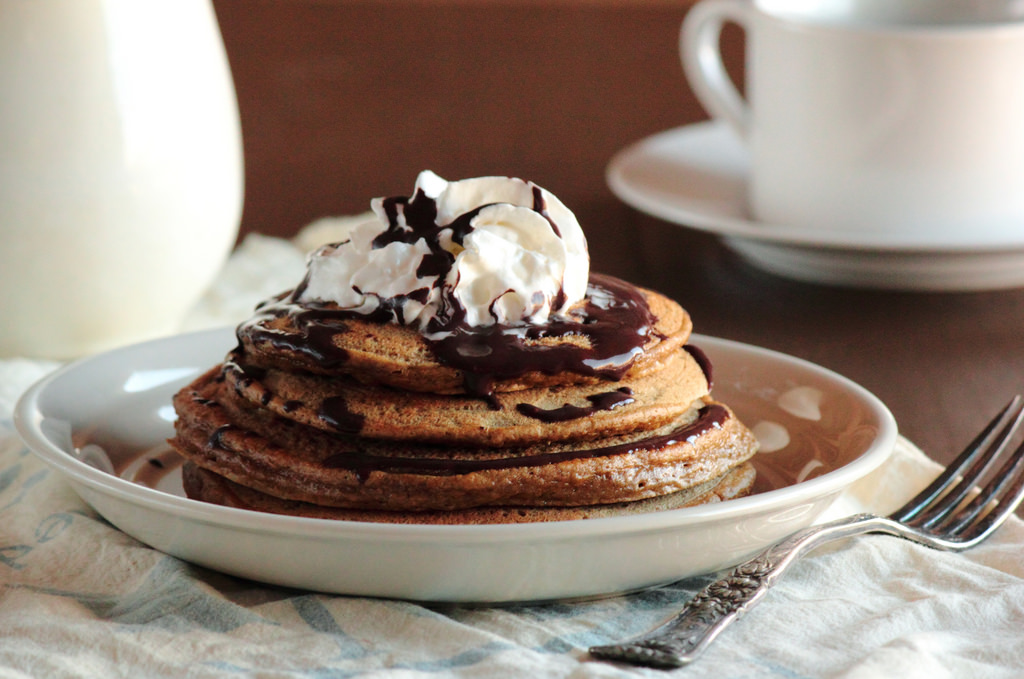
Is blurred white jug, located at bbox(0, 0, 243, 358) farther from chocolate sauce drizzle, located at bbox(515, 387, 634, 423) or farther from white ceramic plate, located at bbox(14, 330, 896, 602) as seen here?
chocolate sauce drizzle, located at bbox(515, 387, 634, 423)

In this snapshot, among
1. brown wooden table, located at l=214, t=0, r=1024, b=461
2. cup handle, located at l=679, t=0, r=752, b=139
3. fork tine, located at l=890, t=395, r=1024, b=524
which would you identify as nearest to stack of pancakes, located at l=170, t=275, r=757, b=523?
fork tine, located at l=890, t=395, r=1024, b=524

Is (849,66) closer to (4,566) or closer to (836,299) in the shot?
(836,299)

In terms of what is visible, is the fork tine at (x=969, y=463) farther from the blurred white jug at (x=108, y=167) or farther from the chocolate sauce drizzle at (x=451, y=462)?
the blurred white jug at (x=108, y=167)

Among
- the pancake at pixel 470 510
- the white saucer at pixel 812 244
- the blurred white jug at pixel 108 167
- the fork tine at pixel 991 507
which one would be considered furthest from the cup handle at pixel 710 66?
the pancake at pixel 470 510

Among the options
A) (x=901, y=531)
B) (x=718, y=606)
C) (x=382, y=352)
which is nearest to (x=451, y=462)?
(x=382, y=352)

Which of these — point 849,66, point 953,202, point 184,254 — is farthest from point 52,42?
point 953,202

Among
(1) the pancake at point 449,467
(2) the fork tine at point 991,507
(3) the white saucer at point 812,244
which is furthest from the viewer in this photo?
(3) the white saucer at point 812,244

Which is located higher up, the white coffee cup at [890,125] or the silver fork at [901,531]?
the white coffee cup at [890,125]
